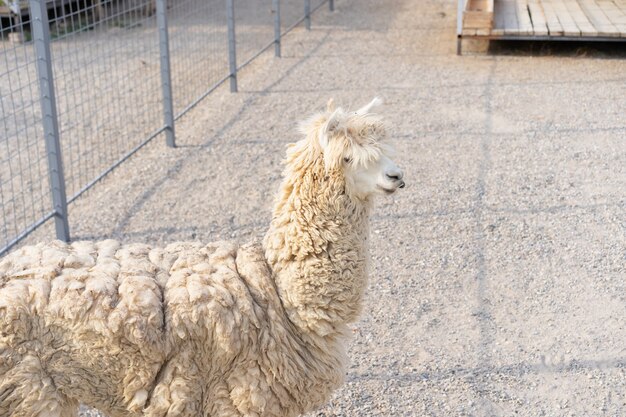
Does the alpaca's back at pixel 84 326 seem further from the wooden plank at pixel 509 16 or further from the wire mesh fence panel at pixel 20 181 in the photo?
the wooden plank at pixel 509 16

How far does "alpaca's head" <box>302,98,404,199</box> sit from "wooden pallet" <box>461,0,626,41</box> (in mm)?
8243

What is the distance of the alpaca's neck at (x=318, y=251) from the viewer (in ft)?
9.68

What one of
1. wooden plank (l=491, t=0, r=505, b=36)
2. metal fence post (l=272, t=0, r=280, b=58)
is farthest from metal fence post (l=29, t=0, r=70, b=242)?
wooden plank (l=491, t=0, r=505, b=36)

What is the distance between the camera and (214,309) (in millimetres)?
2791

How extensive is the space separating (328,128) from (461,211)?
3549 millimetres

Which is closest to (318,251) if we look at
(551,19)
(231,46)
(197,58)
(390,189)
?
(390,189)

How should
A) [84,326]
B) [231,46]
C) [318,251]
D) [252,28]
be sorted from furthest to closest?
[252,28], [231,46], [318,251], [84,326]

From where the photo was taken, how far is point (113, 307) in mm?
2695

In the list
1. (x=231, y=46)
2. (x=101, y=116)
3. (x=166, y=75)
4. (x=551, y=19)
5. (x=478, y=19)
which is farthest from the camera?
(x=551, y=19)

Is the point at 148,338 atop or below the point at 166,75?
atop

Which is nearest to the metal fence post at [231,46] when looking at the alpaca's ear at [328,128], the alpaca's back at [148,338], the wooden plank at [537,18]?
the wooden plank at [537,18]

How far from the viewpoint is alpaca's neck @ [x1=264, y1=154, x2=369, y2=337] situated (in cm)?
295

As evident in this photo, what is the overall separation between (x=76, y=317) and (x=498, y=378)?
7.94 ft

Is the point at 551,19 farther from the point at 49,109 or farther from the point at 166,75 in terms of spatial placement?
the point at 49,109
